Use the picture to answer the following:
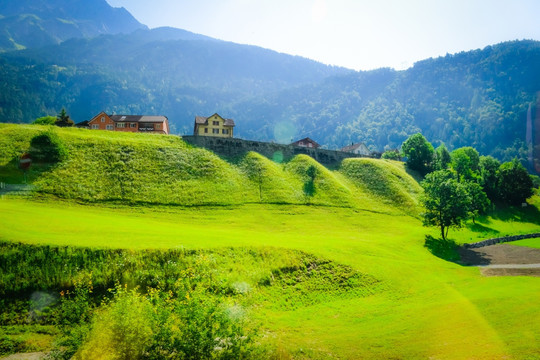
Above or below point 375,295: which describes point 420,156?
above

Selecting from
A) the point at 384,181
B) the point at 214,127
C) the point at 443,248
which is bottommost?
the point at 443,248

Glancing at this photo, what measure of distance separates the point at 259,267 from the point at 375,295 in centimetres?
1227

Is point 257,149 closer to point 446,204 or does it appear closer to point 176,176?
point 176,176

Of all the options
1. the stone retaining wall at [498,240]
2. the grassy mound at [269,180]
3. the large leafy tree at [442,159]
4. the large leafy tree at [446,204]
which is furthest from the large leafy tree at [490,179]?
the grassy mound at [269,180]

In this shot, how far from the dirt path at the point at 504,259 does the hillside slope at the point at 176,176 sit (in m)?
23.9

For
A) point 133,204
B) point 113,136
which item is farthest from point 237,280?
point 113,136

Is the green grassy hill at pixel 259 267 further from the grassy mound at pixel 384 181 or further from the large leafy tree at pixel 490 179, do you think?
the large leafy tree at pixel 490 179

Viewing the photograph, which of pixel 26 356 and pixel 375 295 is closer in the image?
pixel 26 356

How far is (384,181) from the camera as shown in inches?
3585

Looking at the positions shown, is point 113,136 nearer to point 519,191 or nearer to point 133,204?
point 133,204

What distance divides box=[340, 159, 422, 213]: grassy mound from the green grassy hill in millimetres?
9563

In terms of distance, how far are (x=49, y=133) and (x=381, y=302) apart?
7304 cm

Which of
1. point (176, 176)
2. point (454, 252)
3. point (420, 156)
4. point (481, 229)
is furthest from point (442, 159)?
point (176, 176)

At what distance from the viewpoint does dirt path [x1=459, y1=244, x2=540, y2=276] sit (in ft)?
136
